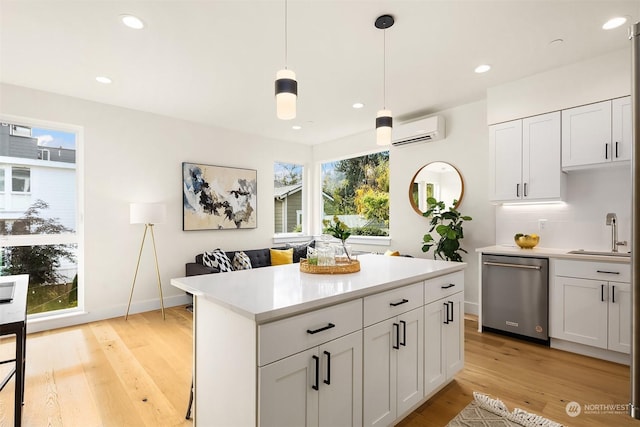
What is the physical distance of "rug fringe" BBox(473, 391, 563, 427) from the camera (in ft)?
6.44

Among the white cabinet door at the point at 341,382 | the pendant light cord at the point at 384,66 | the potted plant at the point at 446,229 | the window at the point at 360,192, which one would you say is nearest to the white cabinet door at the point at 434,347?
the white cabinet door at the point at 341,382

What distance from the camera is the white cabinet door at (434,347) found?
2.07m

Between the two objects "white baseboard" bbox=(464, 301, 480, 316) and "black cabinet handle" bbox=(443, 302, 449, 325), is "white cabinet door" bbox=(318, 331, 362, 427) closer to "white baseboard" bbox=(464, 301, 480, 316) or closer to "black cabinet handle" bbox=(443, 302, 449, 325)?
"black cabinet handle" bbox=(443, 302, 449, 325)

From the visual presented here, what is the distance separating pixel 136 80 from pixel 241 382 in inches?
129

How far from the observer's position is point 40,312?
375cm

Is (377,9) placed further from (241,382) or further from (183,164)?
(183,164)

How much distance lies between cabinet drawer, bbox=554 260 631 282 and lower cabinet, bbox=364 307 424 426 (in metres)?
1.90

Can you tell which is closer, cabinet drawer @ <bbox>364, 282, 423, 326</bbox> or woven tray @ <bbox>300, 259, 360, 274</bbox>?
cabinet drawer @ <bbox>364, 282, 423, 326</bbox>

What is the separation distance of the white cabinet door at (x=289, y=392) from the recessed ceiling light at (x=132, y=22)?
2510 mm

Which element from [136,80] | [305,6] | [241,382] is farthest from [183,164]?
[241,382]

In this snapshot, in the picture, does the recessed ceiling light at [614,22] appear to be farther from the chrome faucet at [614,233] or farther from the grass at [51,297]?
the grass at [51,297]

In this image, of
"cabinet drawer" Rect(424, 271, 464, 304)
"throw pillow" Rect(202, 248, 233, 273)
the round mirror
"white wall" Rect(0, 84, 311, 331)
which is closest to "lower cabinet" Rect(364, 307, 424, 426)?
"cabinet drawer" Rect(424, 271, 464, 304)

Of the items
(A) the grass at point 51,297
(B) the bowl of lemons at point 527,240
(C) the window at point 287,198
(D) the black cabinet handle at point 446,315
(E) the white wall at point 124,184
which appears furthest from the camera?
(C) the window at point 287,198

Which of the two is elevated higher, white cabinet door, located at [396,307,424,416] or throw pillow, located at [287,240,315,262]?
throw pillow, located at [287,240,315,262]
